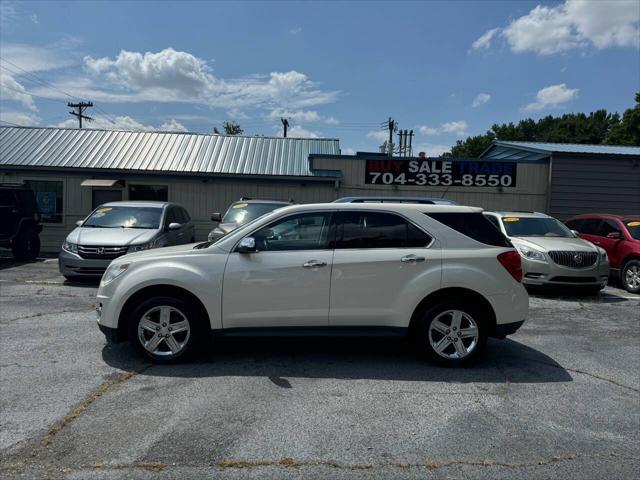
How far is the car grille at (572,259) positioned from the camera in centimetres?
1027

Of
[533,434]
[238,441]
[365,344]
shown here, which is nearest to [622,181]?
[365,344]

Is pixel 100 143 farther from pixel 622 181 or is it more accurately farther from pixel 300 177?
pixel 622 181

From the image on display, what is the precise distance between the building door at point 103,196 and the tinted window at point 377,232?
1449 centimetres

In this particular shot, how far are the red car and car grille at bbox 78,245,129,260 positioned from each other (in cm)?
1011

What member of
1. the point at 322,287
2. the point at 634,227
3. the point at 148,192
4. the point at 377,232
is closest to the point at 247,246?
the point at 322,287

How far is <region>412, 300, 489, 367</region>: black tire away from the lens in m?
5.46

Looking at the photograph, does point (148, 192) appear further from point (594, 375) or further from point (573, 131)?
point (573, 131)

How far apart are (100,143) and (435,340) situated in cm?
1754

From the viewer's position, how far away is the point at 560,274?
10.2 m

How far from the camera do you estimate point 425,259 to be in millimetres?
5457

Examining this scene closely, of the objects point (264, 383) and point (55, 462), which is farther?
point (264, 383)

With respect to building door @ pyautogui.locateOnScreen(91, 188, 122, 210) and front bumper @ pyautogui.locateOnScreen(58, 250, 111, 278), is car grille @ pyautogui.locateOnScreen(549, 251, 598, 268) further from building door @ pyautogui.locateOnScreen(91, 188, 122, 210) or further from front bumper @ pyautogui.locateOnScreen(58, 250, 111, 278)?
building door @ pyautogui.locateOnScreen(91, 188, 122, 210)

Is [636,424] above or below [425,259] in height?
below

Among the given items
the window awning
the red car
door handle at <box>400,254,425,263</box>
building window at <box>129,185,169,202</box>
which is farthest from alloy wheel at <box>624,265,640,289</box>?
the window awning
